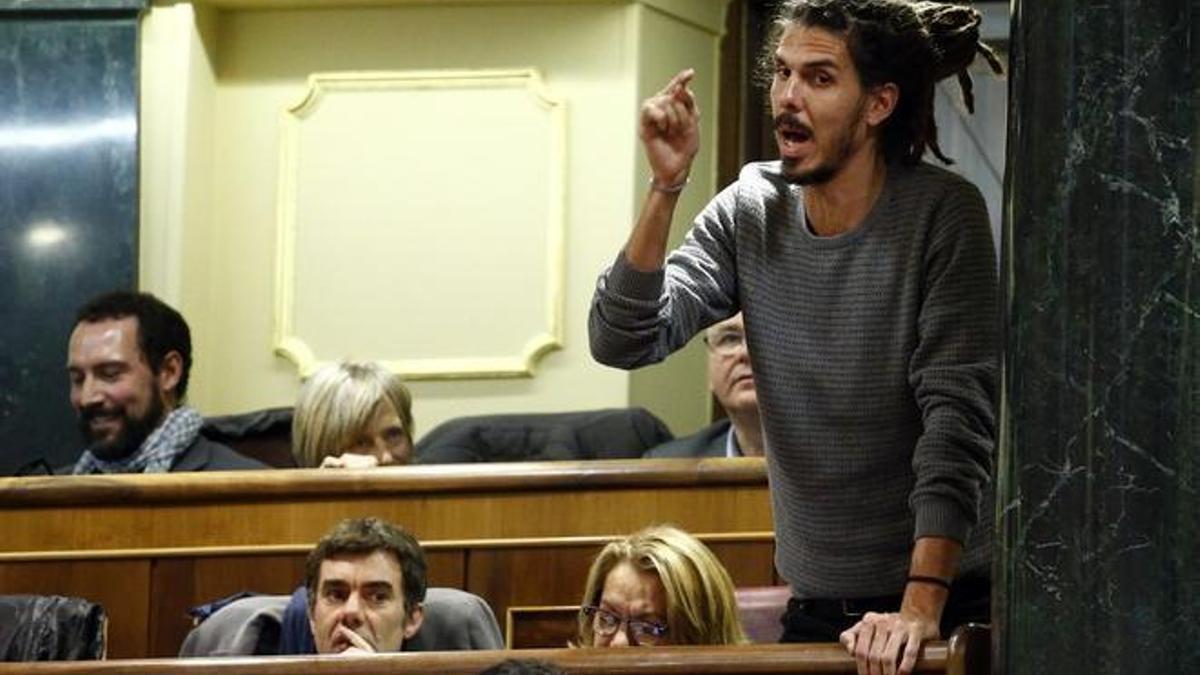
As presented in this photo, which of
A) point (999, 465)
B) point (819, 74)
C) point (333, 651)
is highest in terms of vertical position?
point (819, 74)

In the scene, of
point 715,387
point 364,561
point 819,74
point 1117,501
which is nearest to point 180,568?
point 364,561

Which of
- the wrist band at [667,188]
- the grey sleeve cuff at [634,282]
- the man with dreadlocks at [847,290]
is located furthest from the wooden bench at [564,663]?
the wrist band at [667,188]

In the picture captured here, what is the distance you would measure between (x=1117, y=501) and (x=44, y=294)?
385cm

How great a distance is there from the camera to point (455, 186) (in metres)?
6.84

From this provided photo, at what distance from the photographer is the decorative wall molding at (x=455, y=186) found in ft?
22.1

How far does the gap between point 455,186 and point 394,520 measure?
2052mm

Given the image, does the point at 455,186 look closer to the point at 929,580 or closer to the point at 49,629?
the point at 49,629

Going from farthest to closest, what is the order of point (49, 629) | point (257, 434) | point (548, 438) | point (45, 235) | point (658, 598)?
point (45, 235) < point (548, 438) < point (257, 434) < point (49, 629) < point (658, 598)

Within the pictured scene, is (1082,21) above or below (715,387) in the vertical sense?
above

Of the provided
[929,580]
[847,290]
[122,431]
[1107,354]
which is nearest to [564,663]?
[929,580]

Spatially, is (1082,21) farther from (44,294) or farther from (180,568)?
(44,294)

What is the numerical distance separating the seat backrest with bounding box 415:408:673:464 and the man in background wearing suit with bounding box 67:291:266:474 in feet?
1.39

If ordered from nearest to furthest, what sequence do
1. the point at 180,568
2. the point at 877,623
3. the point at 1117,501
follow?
the point at 1117,501 < the point at 877,623 < the point at 180,568

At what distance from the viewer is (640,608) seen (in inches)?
165
